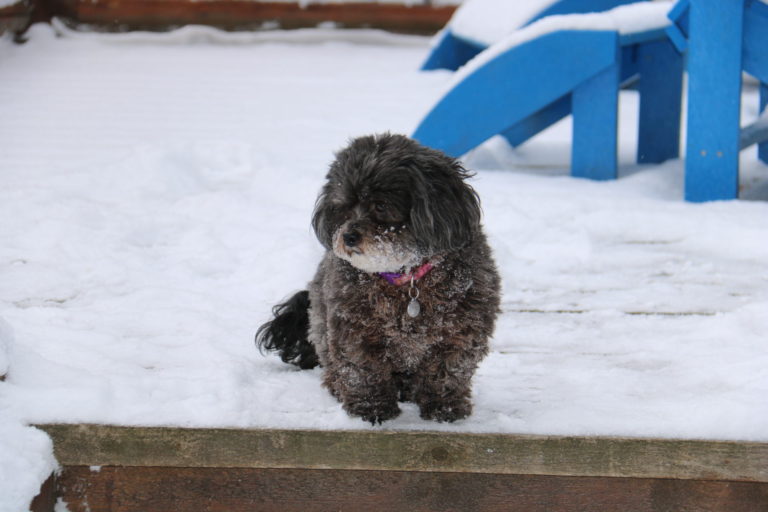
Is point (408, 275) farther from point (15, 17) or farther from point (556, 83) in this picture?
point (15, 17)

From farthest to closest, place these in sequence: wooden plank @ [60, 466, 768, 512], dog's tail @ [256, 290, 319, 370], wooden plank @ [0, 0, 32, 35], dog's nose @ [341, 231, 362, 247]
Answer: wooden plank @ [0, 0, 32, 35] < dog's tail @ [256, 290, 319, 370] < wooden plank @ [60, 466, 768, 512] < dog's nose @ [341, 231, 362, 247]

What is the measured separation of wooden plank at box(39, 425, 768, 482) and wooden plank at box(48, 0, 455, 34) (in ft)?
23.6

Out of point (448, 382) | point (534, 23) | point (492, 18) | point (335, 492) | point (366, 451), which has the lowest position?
point (335, 492)

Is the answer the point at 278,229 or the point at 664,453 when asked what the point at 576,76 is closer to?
the point at 278,229

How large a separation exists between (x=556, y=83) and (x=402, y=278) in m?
2.77

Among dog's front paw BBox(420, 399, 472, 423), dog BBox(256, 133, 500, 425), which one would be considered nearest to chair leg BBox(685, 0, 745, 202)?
dog BBox(256, 133, 500, 425)

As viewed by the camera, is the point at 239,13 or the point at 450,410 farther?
the point at 239,13

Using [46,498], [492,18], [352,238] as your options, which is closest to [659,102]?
[492,18]

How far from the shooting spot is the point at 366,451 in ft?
6.91

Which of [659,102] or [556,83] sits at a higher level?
[556,83]

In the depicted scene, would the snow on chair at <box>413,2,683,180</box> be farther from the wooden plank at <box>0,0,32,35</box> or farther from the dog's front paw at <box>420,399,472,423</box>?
the wooden plank at <box>0,0,32,35</box>

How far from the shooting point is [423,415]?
2236 millimetres

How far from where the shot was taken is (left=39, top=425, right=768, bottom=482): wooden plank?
2.05 meters

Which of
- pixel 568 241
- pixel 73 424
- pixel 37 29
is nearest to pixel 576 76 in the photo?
pixel 568 241
